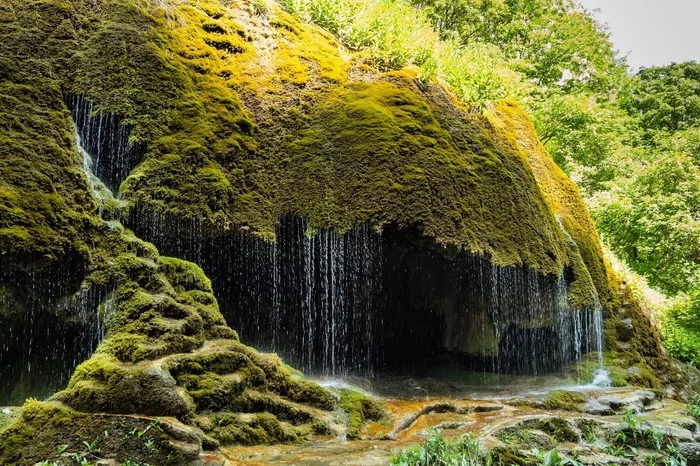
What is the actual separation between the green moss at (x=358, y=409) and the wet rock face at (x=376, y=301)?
2.15 meters

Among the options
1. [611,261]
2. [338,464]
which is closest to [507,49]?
[611,261]

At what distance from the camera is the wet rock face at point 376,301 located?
853 centimetres

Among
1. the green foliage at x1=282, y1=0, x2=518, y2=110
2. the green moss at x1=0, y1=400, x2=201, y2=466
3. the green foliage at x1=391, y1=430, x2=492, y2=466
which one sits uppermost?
the green foliage at x1=282, y1=0, x2=518, y2=110

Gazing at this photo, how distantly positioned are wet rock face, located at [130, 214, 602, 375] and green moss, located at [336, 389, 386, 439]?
7.04ft

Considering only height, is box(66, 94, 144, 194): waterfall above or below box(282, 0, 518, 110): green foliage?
below

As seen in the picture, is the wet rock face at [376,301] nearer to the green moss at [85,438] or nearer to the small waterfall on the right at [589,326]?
the small waterfall on the right at [589,326]

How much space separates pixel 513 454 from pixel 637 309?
1005 cm

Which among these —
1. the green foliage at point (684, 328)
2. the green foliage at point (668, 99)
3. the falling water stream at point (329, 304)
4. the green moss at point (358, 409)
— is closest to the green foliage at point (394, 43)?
the falling water stream at point (329, 304)

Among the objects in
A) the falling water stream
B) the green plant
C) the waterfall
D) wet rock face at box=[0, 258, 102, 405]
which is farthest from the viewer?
the waterfall

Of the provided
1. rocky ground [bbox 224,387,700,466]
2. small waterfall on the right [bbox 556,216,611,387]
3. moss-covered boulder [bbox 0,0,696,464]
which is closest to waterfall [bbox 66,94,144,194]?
moss-covered boulder [bbox 0,0,696,464]

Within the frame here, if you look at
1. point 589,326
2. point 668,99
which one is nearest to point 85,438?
point 589,326

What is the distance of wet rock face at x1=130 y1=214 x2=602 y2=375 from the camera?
28.0 ft

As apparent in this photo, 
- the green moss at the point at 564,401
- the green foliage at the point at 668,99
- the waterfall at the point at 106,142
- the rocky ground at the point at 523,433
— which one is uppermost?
the green foliage at the point at 668,99

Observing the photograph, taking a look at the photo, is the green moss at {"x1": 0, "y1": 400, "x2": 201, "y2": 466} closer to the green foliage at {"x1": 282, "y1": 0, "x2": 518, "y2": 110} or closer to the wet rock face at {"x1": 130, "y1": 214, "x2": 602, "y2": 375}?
the wet rock face at {"x1": 130, "y1": 214, "x2": 602, "y2": 375}
